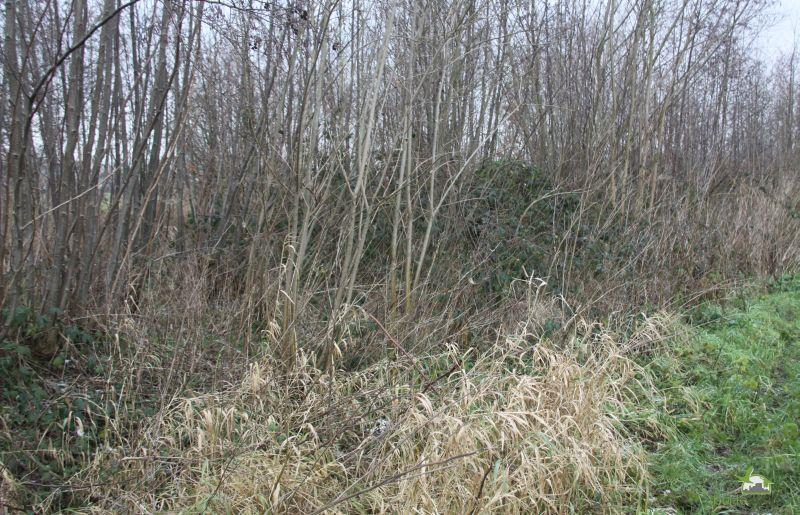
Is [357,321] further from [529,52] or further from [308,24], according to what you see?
[529,52]

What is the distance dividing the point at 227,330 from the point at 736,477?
3.77m

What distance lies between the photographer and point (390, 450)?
3.76 metres

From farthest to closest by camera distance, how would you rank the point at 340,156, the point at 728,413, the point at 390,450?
the point at 340,156, the point at 728,413, the point at 390,450

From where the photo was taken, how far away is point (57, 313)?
5000mm

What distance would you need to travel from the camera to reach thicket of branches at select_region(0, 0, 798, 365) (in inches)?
204

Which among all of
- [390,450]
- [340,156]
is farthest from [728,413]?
[340,156]

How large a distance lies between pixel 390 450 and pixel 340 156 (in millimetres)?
2940

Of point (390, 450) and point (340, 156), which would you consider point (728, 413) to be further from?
point (340, 156)

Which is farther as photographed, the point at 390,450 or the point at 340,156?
the point at 340,156

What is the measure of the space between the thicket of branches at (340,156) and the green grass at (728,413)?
0.97 meters

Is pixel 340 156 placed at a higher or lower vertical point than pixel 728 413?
higher

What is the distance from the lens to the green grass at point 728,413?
3701 mm

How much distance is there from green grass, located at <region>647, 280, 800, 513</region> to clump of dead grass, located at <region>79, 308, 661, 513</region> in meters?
0.32

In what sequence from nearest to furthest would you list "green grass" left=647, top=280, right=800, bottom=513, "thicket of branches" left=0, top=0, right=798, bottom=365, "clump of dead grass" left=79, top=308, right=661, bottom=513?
1. "clump of dead grass" left=79, top=308, right=661, bottom=513
2. "green grass" left=647, top=280, right=800, bottom=513
3. "thicket of branches" left=0, top=0, right=798, bottom=365
